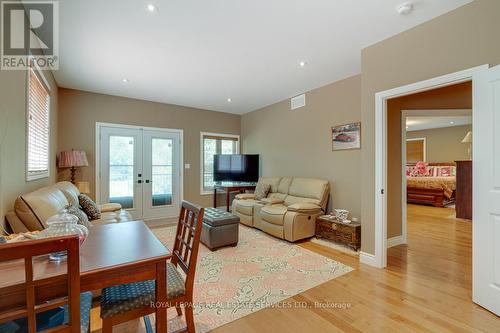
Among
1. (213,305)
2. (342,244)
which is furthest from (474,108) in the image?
(213,305)

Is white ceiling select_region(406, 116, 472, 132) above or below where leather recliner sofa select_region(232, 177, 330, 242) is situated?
above

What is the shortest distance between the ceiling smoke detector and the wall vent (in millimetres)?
2543

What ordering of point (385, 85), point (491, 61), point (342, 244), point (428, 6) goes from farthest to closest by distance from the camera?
point (342, 244), point (385, 85), point (428, 6), point (491, 61)

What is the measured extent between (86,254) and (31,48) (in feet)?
8.14

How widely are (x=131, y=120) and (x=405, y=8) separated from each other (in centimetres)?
489

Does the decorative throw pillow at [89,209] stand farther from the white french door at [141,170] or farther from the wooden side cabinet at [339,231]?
the wooden side cabinet at [339,231]

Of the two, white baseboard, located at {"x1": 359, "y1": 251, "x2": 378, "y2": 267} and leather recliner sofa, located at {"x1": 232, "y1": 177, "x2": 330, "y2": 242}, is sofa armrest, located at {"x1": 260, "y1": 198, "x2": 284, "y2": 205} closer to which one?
leather recliner sofa, located at {"x1": 232, "y1": 177, "x2": 330, "y2": 242}

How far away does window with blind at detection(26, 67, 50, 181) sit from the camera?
2414 millimetres

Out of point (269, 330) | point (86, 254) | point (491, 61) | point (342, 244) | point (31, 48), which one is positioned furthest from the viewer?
point (342, 244)

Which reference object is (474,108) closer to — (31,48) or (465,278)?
(465,278)

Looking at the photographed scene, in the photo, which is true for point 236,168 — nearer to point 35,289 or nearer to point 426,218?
point 426,218

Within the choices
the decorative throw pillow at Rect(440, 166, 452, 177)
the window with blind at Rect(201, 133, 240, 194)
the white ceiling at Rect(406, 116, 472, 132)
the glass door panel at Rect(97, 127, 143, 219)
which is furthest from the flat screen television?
the decorative throw pillow at Rect(440, 166, 452, 177)

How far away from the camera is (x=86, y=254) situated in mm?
1289

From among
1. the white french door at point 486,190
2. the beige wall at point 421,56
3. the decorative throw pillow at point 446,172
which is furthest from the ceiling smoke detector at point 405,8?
the decorative throw pillow at point 446,172
